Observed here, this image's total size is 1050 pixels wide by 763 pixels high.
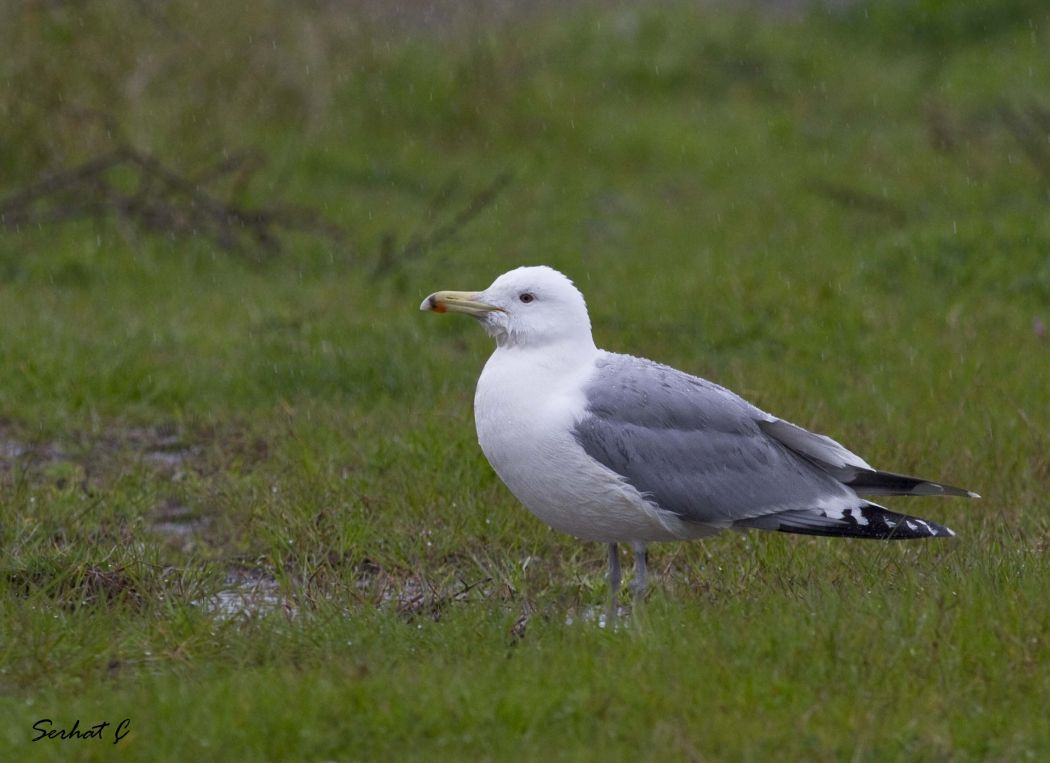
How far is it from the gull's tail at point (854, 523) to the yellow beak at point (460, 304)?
1.02 m

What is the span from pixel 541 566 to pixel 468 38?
7.94 m

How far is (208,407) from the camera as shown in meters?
7.06

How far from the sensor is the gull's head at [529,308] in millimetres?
4855

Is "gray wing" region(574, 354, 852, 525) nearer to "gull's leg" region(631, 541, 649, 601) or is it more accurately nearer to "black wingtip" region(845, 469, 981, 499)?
"black wingtip" region(845, 469, 981, 499)

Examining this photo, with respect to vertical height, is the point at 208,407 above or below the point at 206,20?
below

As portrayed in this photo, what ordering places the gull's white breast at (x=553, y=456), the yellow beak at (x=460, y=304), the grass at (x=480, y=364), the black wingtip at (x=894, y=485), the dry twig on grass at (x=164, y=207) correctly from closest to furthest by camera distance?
1. the grass at (x=480, y=364)
2. the gull's white breast at (x=553, y=456)
3. the black wingtip at (x=894, y=485)
4. the yellow beak at (x=460, y=304)
5. the dry twig on grass at (x=164, y=207)

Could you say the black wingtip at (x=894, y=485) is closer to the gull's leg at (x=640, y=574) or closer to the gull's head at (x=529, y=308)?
the gull's leg at (x=640, y=574)

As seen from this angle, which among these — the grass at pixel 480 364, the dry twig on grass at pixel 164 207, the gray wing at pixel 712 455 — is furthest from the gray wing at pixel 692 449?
the dry twig on grass at pixel 164 207

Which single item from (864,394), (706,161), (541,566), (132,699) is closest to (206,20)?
(706,161)

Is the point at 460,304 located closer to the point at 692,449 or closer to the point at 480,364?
the point at 692,449

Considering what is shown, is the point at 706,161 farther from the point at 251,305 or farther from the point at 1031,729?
the point at 1031,729

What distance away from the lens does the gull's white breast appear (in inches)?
181

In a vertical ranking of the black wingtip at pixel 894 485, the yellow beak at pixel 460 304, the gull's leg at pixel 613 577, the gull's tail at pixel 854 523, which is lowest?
the gull's leg at pixel 613 577

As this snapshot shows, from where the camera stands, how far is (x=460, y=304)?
497cm
